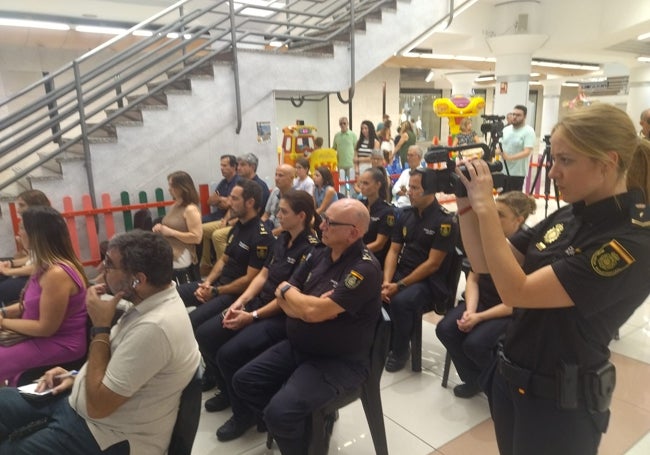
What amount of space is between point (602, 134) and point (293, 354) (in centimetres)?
162

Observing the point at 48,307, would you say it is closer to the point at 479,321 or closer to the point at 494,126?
the point at 479,321

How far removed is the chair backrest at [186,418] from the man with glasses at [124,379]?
2 centimetres

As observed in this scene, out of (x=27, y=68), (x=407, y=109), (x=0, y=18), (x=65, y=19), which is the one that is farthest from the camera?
(x=407, y=109)

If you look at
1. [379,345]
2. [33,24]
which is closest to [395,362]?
[379,345]

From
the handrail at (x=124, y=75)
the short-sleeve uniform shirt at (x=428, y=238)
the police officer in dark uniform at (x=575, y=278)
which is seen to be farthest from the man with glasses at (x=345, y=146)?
the police officer in dark uniform at (x=575, y=278)

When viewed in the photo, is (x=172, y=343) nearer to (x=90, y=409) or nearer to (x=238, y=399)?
(x=90, y=409)

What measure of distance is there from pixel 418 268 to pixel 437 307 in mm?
306

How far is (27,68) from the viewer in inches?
321

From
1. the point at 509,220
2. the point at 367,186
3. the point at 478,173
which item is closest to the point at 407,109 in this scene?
the point at 367,186

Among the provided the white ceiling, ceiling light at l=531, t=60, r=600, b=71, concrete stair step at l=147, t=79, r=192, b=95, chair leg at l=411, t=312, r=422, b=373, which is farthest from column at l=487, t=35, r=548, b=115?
chair leg at l=411, t=312, r=422, b=373

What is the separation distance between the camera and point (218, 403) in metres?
2.62

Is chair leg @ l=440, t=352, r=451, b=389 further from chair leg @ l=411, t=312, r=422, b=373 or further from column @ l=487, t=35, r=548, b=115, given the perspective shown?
column @ l=487, t=35, r=548, b=115

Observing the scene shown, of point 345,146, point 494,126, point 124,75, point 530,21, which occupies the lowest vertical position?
point 345,146

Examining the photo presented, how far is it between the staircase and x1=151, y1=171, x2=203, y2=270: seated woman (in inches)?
52.5
